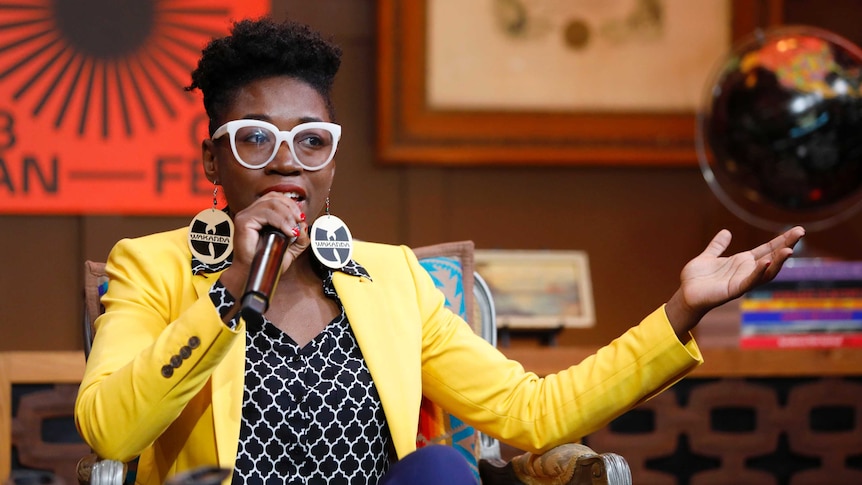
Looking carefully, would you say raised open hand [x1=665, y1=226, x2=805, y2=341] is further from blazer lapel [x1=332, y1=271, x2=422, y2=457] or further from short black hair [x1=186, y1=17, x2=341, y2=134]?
short black hair [x1=186, y1=17, x2=341, y2=134]

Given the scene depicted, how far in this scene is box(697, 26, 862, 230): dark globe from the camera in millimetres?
3102

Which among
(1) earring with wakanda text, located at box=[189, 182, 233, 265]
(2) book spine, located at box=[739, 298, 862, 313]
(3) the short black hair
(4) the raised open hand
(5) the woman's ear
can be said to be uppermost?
(3) the short black hair

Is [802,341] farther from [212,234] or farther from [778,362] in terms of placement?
[212,234]

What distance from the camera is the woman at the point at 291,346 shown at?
1.53 meters

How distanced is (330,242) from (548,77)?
1879 mm

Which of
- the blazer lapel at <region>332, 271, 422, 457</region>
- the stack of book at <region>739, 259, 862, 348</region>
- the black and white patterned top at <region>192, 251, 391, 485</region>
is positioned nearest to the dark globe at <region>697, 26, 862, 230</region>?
the stack of book at <region>739, 259, 862, 348</region>

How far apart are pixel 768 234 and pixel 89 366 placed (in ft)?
8.89

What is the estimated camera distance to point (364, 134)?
136 inches

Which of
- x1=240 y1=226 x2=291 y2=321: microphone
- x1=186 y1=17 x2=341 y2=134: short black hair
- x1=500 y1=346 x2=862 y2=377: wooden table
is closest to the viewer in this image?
x1=240 y1=226 x2=291 y2=321: microphone

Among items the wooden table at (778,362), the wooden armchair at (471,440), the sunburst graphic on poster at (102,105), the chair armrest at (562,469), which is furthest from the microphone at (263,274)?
the sunburst graphic on poster at (102,105)

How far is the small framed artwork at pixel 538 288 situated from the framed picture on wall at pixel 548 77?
0.47m

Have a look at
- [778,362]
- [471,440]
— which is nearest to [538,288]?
[778,362]

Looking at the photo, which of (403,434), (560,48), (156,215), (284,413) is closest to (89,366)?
(284,413)

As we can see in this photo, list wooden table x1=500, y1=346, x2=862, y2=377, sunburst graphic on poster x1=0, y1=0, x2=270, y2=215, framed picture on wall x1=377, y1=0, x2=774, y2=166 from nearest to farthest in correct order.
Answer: wooden table x1=500, y1=346, x2=862, y2=377 < sunburst graphic on poster x1=0, y1=0, x2=270, y2=215 < framed picture on wall x1=377, y1=0, x2=774, y2=166
